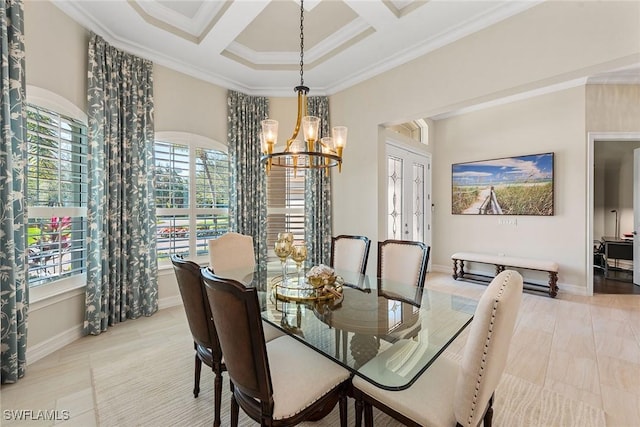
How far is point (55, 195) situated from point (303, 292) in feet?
8.53

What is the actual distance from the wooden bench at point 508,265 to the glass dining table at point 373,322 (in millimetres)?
3094

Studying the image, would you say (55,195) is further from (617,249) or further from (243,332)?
(617,249)

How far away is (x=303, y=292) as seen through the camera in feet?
6.94

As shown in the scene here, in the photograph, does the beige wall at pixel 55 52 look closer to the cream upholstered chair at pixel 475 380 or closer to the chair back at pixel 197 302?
the chair back at pixel 197 302

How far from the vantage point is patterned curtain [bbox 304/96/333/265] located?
4.45 m

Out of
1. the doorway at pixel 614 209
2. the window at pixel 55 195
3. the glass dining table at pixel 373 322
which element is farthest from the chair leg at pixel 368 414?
the doorway at pixel 614 209

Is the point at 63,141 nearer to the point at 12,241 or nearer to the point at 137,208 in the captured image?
the point at 137,208

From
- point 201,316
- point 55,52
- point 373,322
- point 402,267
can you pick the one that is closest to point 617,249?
point 402,267

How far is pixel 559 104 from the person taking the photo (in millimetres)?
4441

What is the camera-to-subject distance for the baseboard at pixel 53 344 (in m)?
2.43

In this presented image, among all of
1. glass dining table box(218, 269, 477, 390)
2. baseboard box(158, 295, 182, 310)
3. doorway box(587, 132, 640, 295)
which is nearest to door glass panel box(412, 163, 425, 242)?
doorway box(587, 132, 640, 295)

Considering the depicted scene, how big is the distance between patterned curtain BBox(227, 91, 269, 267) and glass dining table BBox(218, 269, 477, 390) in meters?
1.95

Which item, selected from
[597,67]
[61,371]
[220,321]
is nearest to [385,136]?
[597,67]

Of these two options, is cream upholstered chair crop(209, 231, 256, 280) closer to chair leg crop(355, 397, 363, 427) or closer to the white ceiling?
chair leg crop(355, 397, 363, 427)
